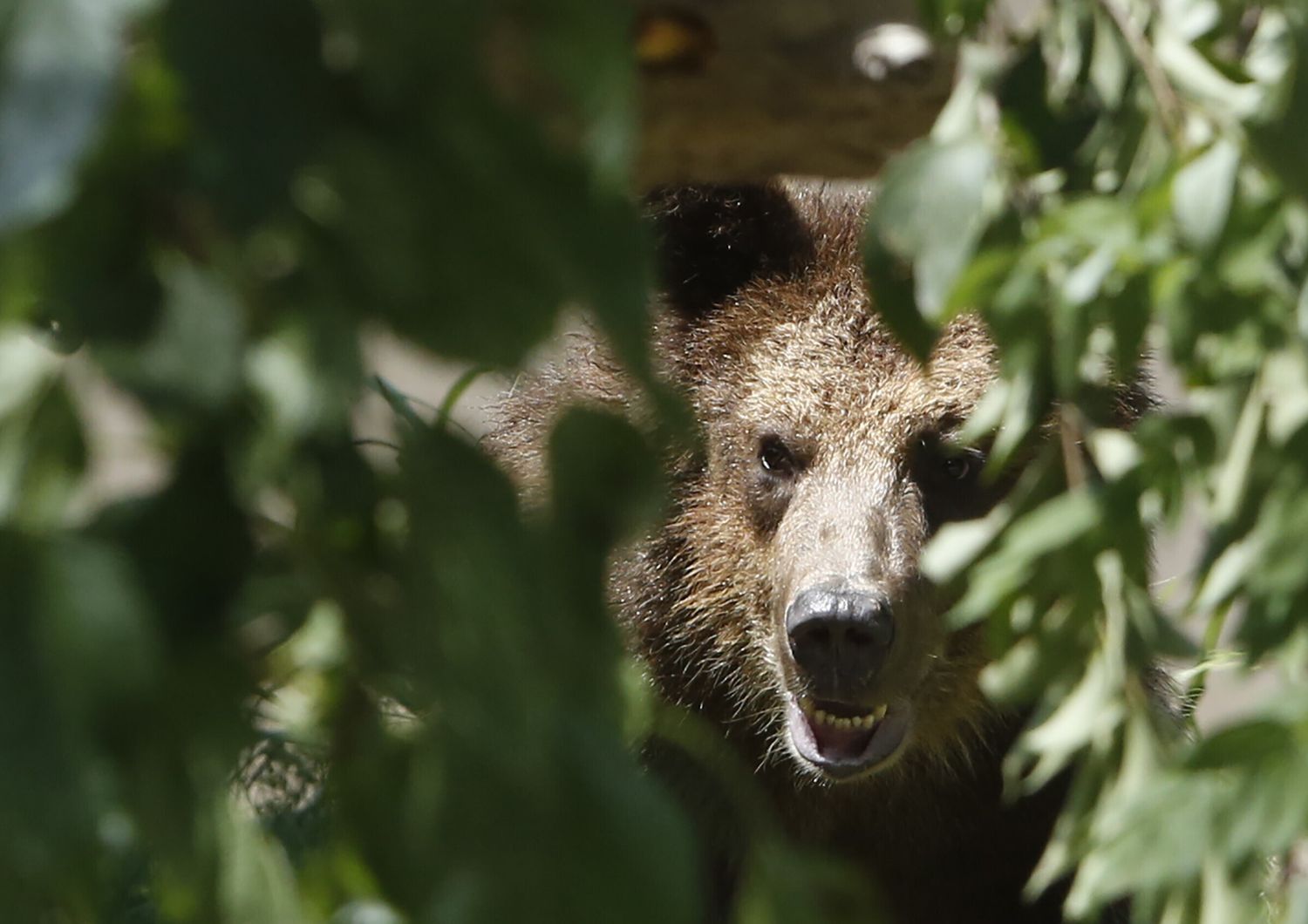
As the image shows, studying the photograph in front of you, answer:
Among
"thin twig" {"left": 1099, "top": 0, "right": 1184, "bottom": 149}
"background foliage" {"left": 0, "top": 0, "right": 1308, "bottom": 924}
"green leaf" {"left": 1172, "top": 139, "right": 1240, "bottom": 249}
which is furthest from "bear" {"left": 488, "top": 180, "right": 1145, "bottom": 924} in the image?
"background foliage" {"left": 0, "top": 0, "right": 1308, "bottom": 924}

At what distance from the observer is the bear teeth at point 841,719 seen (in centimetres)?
413

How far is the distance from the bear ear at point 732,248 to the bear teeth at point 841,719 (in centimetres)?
123

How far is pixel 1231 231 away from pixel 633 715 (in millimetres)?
699

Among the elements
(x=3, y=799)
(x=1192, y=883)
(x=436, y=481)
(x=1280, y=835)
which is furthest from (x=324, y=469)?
(x=1192, y=883)

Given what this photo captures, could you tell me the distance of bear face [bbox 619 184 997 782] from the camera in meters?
4.17

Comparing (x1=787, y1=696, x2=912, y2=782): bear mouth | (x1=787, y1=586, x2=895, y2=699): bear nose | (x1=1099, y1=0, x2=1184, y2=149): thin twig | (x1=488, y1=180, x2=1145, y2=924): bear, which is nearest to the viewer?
(x1=1099, y1=0, x2=1184, y2=149): thin twig

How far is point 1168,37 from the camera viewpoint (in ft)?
6.18

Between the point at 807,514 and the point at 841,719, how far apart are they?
544mm

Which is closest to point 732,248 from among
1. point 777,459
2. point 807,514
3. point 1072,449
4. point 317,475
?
Answer: point 777,459

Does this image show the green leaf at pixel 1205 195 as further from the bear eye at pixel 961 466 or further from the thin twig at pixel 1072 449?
the bear eye at pixel 961 466

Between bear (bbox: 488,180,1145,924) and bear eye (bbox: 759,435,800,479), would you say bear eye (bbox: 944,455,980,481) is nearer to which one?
bear (bbox: 488,180,1145,924)

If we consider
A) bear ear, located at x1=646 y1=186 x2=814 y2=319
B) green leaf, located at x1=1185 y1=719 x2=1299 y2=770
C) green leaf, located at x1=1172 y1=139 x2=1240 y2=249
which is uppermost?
green leaf, located at x1=1172 y1=139 x2=1240 y2=249

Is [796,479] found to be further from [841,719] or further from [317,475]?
[317,475]

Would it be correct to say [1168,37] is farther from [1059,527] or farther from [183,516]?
[183,516]
